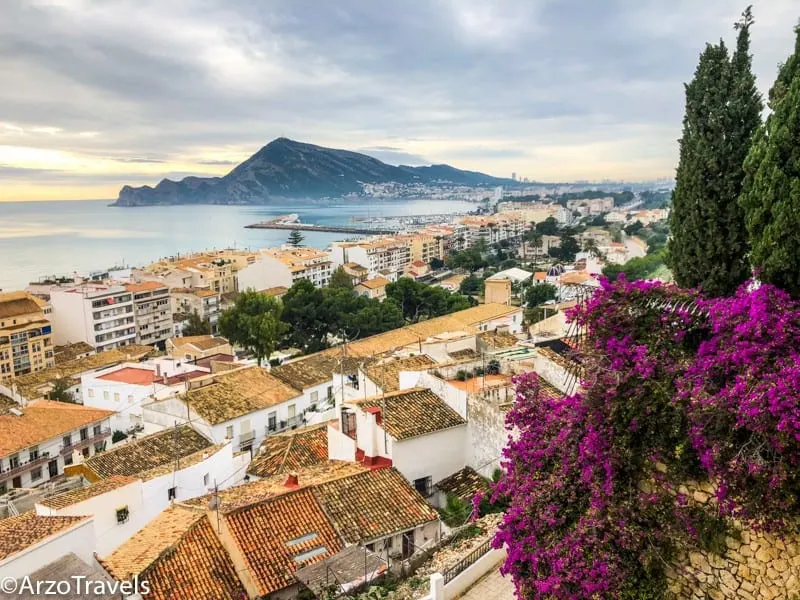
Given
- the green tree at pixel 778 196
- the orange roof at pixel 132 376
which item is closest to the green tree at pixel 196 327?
the orange roof at pixel 132 376

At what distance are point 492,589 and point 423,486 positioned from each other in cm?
395

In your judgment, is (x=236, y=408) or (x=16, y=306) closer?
(x=236, y=408)

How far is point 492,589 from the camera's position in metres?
7.68

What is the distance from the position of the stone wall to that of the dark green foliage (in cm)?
3933

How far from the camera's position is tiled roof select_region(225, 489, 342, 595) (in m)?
8.80

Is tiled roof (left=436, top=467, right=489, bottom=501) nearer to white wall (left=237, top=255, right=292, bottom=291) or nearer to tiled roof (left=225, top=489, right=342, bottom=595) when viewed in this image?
tiled roof (left=225, top=489, right=342, bottom=595)

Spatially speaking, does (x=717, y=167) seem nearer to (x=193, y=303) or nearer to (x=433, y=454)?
(x=433, y=454)

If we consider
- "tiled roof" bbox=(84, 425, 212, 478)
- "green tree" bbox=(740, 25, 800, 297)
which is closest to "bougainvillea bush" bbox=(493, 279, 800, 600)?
"green tree" bbox=(740, 25, 800, 297)

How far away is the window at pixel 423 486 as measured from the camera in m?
11.5

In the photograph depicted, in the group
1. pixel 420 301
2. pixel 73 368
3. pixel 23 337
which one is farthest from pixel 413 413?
pixel 23 337

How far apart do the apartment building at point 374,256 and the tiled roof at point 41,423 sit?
52.9 m

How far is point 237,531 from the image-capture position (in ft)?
30.3

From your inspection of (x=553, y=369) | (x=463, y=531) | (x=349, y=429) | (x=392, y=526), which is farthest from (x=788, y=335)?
(x=349, y=429)

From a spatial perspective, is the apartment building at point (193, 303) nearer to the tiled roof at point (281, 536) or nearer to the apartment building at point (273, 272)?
the apartment building at point (273, 272)
